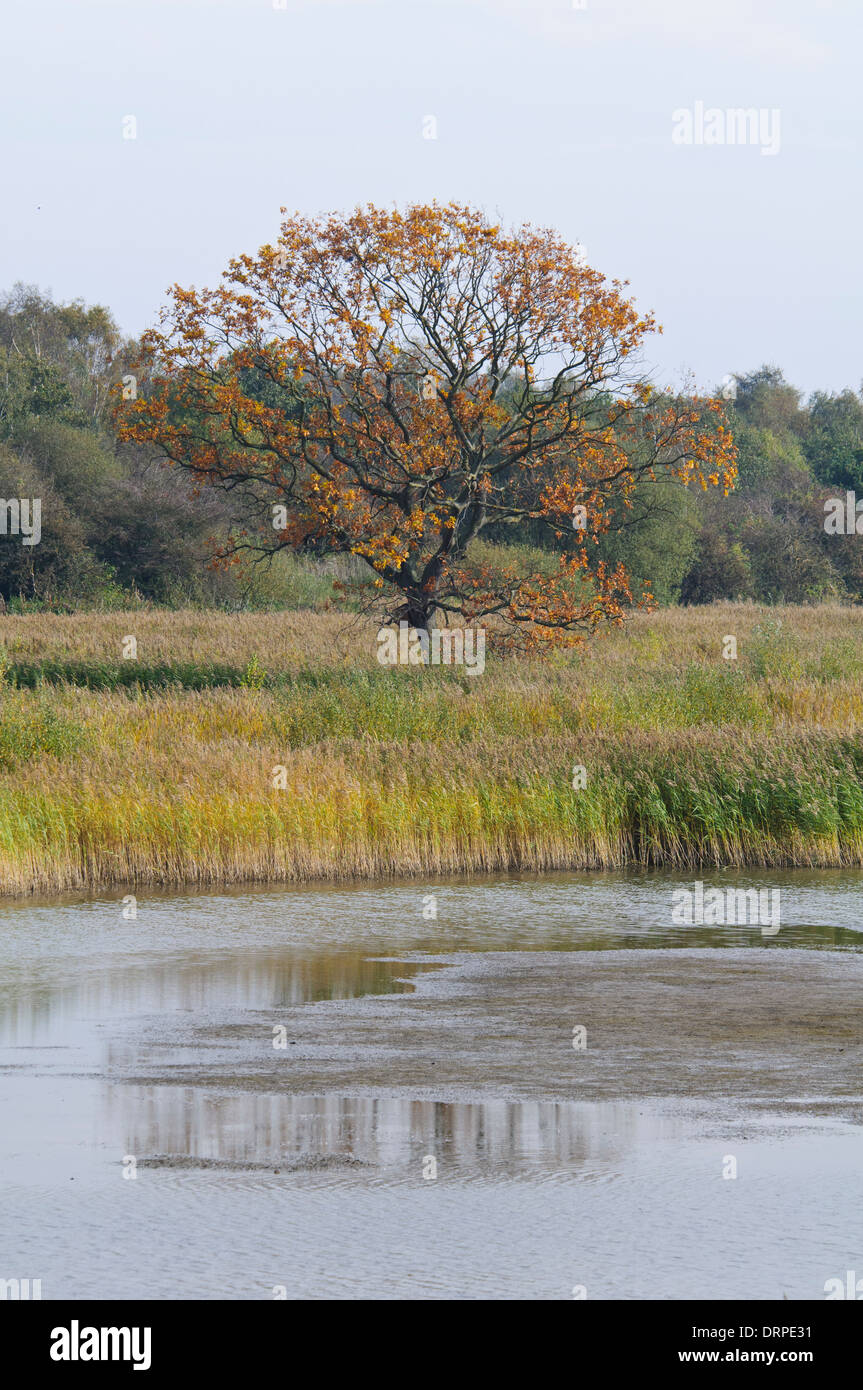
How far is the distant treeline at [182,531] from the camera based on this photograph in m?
49.4

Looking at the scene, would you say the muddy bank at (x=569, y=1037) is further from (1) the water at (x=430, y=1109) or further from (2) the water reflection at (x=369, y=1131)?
(2) the water reflection at (x=369, y=1131)

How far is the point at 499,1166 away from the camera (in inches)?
262

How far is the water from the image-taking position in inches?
223

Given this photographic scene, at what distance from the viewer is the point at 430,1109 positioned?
24.8ft

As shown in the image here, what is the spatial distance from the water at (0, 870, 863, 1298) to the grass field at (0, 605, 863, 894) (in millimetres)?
2480

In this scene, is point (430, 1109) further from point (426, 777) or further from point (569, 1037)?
point (426, 777)

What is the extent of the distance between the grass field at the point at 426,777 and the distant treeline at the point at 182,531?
1512cm

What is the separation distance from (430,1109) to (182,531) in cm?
4545

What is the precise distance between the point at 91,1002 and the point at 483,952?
2.96 metres

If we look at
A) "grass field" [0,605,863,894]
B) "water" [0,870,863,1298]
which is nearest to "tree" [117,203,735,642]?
"grass field" [0,605,863,894]

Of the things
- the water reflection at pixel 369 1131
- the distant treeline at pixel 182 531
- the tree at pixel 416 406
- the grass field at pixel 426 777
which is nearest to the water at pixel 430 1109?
the water reflection at pixel 369 1131

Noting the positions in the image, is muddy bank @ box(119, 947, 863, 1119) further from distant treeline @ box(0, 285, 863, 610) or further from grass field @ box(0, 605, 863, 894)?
distant treeline @ box(0, 285, 863, 610)

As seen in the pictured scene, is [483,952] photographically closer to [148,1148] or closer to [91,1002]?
[91,1002]
